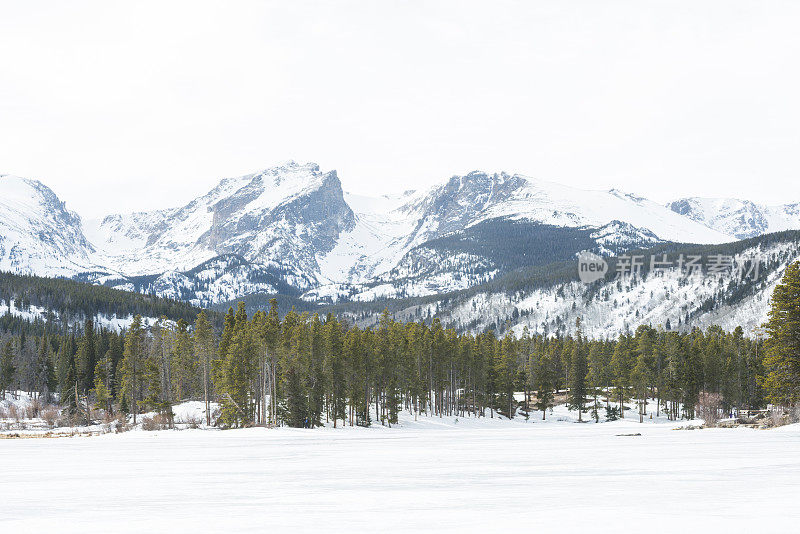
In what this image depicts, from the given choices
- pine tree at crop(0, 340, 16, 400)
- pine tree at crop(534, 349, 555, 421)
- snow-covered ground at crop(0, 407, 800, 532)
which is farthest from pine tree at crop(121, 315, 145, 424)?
Result: pine tree at crop(534, 349, 555, 421)

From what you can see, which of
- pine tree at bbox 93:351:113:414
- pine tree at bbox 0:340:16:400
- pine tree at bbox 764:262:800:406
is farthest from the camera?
pine tree at bbox 0:340:16:400

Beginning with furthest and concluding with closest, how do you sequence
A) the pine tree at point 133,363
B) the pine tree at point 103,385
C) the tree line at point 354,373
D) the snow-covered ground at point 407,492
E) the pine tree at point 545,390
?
the pine tree at point 545,390 < the pine tree at point 103,385 < the pine tree at point 133,363 < the tree line at point 354,373 < the snow-covered ground at point 407,492

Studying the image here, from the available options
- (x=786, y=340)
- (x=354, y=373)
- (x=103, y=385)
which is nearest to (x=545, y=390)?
(x=354, y=373)

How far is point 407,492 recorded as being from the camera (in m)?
15.8

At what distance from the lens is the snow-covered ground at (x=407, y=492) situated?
38.1ft

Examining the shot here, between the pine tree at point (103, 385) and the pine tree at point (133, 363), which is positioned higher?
the pine tree at point (133, 363)

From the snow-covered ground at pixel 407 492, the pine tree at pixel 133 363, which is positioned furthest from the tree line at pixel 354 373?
the snow-covered ground at pixel 407 492

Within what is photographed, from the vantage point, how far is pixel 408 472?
20.6 meters

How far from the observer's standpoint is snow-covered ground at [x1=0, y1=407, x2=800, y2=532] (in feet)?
38.1

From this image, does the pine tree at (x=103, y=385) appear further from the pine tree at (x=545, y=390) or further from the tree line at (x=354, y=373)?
the pine tree at (x=545, y=390)

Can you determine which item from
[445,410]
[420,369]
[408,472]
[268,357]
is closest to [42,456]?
[408,472]

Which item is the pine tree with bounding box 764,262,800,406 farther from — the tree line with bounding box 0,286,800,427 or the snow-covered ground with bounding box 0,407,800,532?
the snow-covered ground with bounding box 0,407,800,532

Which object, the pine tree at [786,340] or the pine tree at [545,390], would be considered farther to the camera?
the pine tree at [545,390]

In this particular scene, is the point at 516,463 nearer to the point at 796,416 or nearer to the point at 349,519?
the point at 349,519
